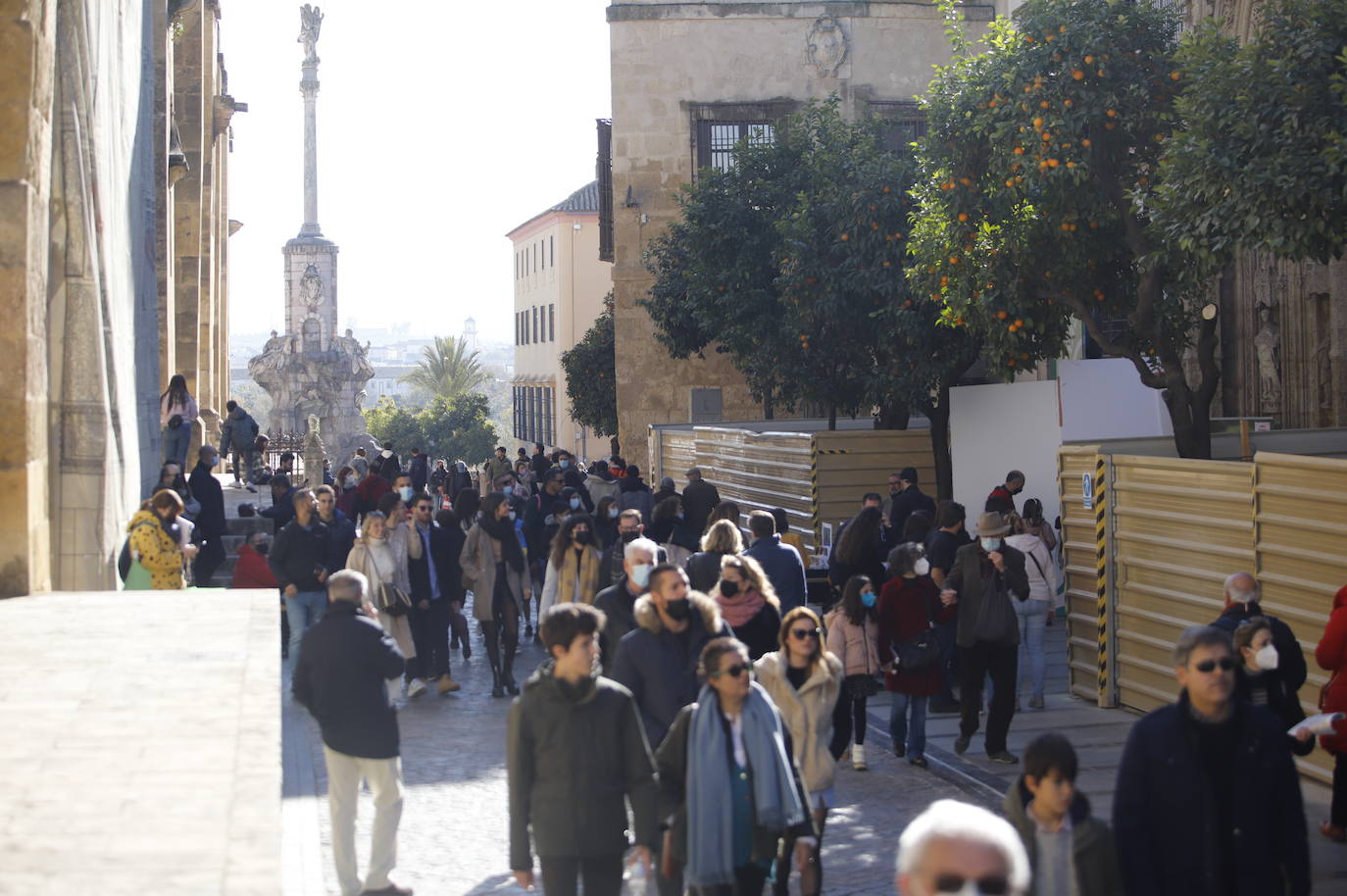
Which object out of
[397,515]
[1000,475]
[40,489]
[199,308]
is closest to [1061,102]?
[1000,475]

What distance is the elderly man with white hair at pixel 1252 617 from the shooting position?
307 inches

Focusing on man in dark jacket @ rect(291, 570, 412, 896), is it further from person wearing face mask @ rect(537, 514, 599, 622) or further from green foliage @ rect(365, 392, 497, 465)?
green foliage @ rect(365, 392, 497, 465)

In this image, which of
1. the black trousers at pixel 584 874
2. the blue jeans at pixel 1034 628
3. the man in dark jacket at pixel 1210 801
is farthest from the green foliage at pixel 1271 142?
the black trousers at pixel 584 874

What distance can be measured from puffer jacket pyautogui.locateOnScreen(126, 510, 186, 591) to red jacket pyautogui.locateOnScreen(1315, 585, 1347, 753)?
7757 millimetres

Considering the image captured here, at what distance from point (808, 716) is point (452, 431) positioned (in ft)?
218

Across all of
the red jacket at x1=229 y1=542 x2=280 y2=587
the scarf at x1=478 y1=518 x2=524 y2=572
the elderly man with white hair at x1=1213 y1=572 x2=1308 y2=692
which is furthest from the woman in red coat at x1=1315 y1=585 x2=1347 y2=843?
the red jacket at x1=229 y1=542 x2=280 y2=587

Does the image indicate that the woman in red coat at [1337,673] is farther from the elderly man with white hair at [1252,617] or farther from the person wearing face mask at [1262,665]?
the person wearing face mask at [1262,665]

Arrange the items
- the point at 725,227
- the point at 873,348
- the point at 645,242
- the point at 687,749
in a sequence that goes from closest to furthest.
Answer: the point at 687,749
the point at 873,348
the point at 725,227
the point at 645,242

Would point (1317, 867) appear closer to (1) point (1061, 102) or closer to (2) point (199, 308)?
(1) point (1061, 102)

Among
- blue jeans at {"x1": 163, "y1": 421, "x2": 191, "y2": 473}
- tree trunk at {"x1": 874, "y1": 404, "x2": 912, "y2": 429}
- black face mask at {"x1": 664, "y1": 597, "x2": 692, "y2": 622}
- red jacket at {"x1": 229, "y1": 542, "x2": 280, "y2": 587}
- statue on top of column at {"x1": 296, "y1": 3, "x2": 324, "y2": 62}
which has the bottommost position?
red jacket at {"x1": 229, "y1": 542, "x2": 280, "y2": 587}

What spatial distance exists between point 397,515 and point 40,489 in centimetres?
280

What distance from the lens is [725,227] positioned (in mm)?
26453

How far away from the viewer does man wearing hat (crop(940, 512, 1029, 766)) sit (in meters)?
10.6

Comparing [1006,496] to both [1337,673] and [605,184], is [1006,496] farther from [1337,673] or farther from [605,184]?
[605,184]
